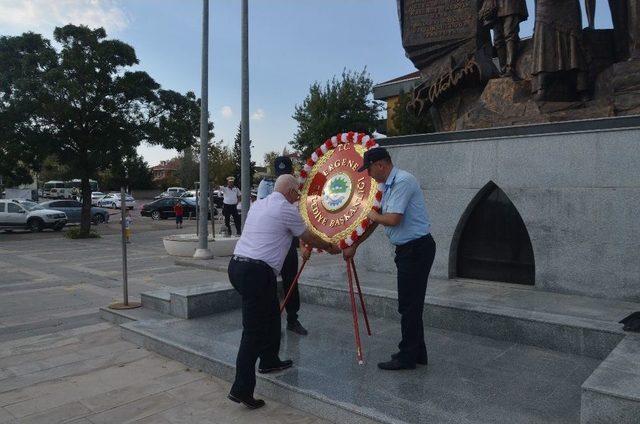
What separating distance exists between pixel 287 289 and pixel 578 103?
4.83 m

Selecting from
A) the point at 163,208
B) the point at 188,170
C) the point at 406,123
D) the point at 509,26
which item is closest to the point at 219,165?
the point at 188,170

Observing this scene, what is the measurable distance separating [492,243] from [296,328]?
3.38 meters

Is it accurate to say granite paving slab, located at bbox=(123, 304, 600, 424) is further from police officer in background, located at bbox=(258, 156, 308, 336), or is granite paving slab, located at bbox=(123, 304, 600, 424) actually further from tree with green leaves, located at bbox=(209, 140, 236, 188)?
tree with green leaves, located at bbox=(209, 140, 236, 188)

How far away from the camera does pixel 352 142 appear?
4867 mm

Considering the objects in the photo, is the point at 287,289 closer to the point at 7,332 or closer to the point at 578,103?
the point at 7,332

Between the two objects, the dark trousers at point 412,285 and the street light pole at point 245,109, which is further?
the street light pole at point 245,109

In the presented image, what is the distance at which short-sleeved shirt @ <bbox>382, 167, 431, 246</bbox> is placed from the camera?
4000mm

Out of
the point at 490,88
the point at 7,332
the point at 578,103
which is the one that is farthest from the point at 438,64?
the point at 7,332

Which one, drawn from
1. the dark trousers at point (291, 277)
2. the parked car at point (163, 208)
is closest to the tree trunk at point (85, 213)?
the parked car at point (163, 208)

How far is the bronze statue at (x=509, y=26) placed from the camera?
7.59 metres

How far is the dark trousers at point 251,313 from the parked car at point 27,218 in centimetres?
2382

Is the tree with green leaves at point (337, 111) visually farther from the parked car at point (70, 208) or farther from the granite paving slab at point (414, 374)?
the granite paving slab at point (414, 374)

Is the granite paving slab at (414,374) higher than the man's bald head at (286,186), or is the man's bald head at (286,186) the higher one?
the man's bald head at (286,186)

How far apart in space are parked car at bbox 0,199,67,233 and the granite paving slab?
851 inches
